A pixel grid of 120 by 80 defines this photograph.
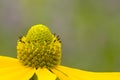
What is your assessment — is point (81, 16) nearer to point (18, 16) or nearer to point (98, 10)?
point (98, 10)

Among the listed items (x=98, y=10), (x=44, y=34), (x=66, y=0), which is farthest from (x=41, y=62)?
(x=66, y=0)

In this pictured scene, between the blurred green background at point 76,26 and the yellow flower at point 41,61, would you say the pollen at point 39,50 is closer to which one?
the yellow flower at point 41,61

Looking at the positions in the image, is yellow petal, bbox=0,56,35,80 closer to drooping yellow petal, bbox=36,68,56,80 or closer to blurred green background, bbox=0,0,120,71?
drooping yellow petal, bbox=36,68,56,80

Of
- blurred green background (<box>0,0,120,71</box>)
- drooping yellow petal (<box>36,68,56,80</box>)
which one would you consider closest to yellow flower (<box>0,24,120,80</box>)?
drooping yellow petal (<box>36,68,56,80</box>)

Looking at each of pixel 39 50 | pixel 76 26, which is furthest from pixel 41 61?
pixel 76 26

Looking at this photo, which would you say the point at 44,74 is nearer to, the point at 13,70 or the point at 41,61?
the point at 13,70

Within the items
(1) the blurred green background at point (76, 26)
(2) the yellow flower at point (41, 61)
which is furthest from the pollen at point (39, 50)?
(1) the blurred green background at point (76, 26)
